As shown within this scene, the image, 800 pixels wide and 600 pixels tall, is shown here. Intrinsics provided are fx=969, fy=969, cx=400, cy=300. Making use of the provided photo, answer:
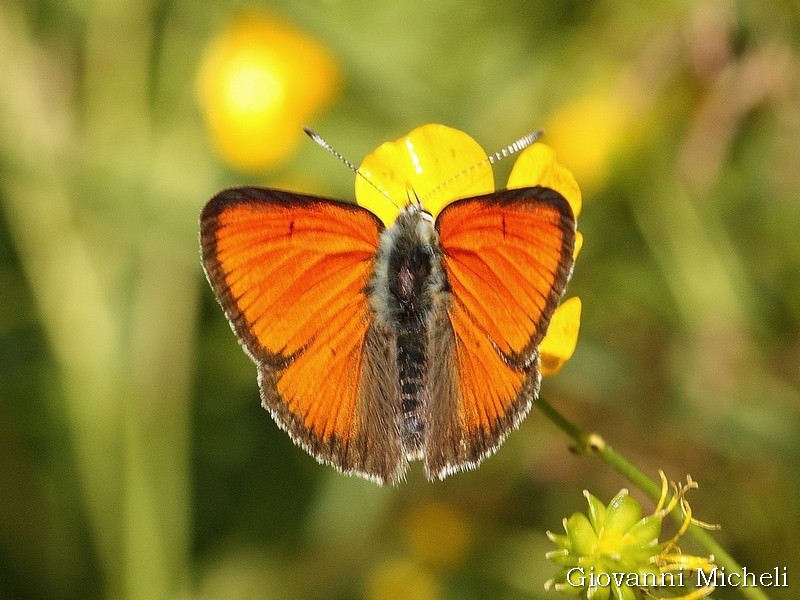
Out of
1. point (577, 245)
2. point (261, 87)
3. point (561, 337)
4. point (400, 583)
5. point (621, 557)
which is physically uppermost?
point (261, 87)

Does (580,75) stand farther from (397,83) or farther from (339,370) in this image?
(339,370)

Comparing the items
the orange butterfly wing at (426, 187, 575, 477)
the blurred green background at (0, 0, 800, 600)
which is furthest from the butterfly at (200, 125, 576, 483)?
the blurred green background at (0, 0, 800, 600)

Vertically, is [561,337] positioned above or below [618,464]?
above

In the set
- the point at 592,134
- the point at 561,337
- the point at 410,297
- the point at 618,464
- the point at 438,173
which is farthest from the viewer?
the point at 592,134

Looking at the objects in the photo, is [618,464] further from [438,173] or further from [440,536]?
[440,536]

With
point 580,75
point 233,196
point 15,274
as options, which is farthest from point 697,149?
point 15,274

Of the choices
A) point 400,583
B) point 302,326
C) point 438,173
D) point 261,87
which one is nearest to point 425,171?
point 438,173

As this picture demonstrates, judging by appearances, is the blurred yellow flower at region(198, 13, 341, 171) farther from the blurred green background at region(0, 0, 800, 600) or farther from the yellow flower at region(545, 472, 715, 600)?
the yellow flower at region(545, 472, 715, 600)
